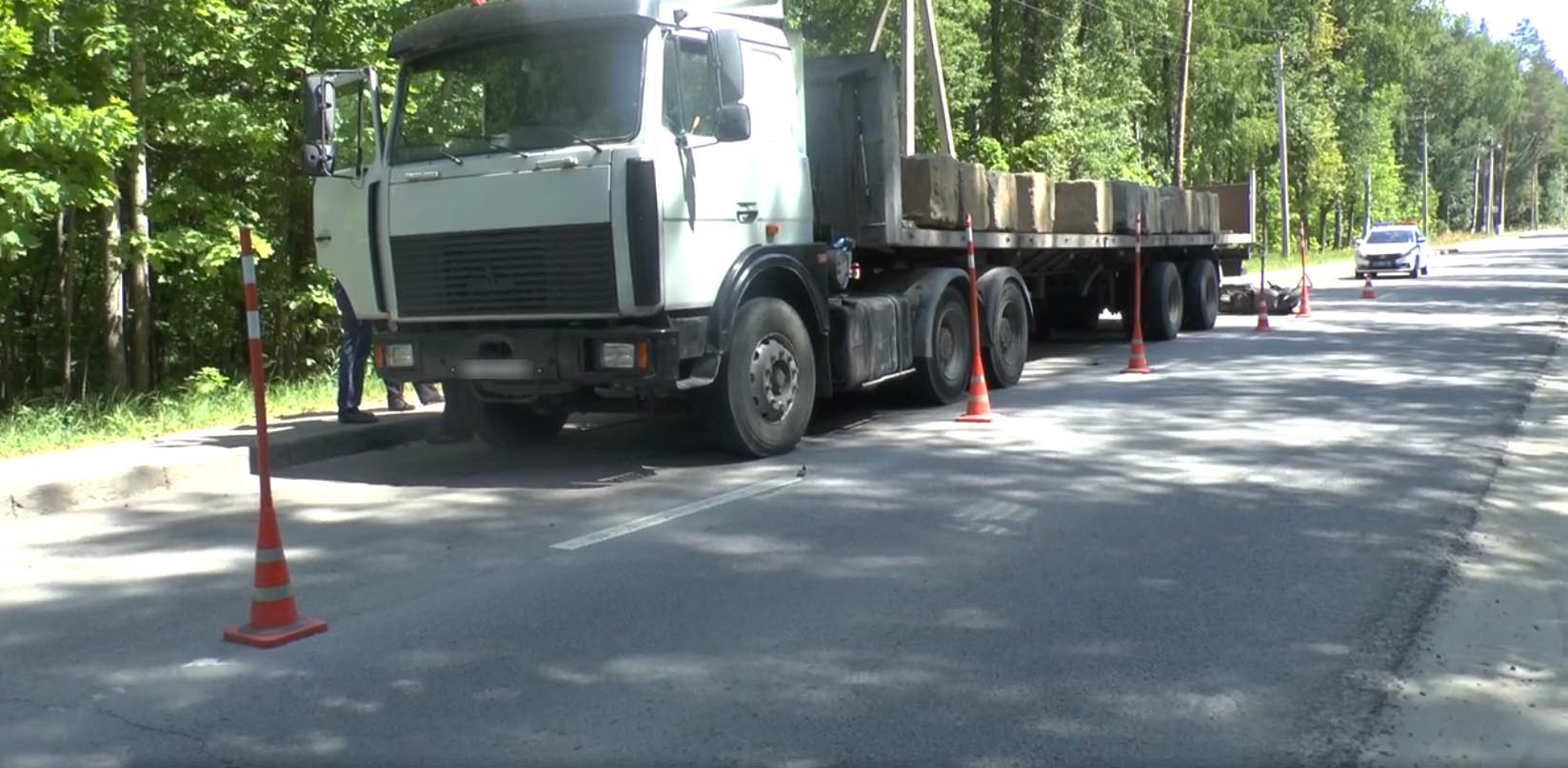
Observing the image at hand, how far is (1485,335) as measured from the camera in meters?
17.8

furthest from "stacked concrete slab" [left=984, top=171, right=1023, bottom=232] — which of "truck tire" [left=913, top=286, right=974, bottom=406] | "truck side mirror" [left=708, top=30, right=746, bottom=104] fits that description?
"truck side mirror" [left=708, top=30, right=746, bottom=104]

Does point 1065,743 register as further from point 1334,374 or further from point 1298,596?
point 1334,374

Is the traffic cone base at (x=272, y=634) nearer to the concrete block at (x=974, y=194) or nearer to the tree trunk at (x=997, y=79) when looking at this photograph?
the concrete block at (x=974, y=194)

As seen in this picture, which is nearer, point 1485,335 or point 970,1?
point 1485,335

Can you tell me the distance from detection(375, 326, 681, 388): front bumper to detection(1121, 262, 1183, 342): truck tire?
1117cm

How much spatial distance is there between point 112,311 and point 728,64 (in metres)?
11.8

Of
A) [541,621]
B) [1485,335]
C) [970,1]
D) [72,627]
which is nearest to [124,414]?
[72,627]

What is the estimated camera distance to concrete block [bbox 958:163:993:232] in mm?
12441

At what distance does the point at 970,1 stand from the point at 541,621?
32.1 m

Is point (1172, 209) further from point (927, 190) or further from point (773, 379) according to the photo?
point (773, 379)

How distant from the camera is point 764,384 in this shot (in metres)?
9.30

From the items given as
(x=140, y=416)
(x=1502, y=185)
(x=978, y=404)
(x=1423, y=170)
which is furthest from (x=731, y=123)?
(x=1502, y=185)

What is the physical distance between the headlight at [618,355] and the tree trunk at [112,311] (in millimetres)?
10139

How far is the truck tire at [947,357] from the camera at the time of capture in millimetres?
11742
